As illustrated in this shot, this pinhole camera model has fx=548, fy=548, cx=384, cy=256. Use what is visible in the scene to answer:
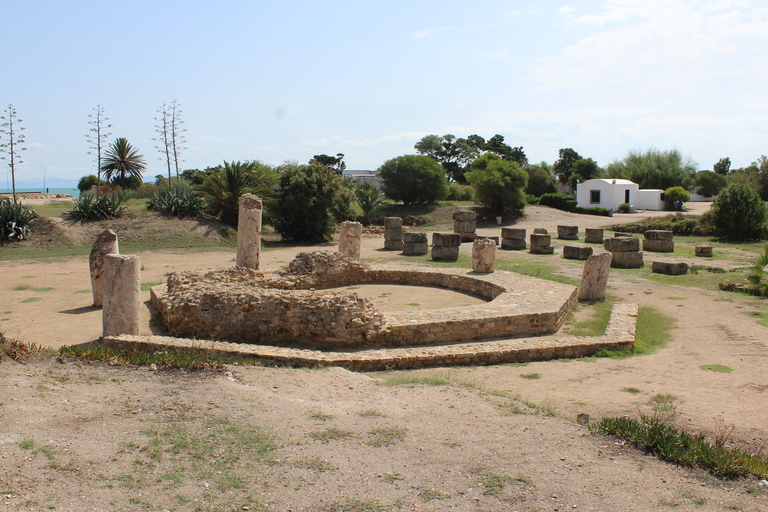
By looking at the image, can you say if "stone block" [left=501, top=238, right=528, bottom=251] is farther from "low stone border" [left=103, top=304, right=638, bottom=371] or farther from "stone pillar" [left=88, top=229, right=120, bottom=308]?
"stone pillar" [left=88, top=229, right=120, bottom=308]

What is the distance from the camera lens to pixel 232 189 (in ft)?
76.1

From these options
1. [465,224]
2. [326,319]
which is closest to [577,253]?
[465,224]

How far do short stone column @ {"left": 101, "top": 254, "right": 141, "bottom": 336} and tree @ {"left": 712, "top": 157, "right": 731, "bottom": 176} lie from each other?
75637mm

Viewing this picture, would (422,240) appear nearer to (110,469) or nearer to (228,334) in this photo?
(228,334)

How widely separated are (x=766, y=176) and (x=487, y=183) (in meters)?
24.1

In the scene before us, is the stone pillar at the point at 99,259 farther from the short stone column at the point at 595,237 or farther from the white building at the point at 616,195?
the white building at the point at 616,195

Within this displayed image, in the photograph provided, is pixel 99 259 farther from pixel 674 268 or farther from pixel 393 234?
pixel 674 268

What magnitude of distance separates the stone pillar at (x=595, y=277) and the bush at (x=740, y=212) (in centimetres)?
1542

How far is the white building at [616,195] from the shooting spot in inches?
1649

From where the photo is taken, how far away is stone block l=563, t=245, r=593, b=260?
18438mm

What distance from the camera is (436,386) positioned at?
21.1ft

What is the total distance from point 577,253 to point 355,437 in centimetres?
1565

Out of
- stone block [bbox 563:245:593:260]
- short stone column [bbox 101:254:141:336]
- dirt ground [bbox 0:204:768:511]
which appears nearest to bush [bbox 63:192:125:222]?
short stone column [bbox 101:254:141:336]

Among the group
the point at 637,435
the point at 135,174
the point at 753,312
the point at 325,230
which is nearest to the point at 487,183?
the point at 325,230
